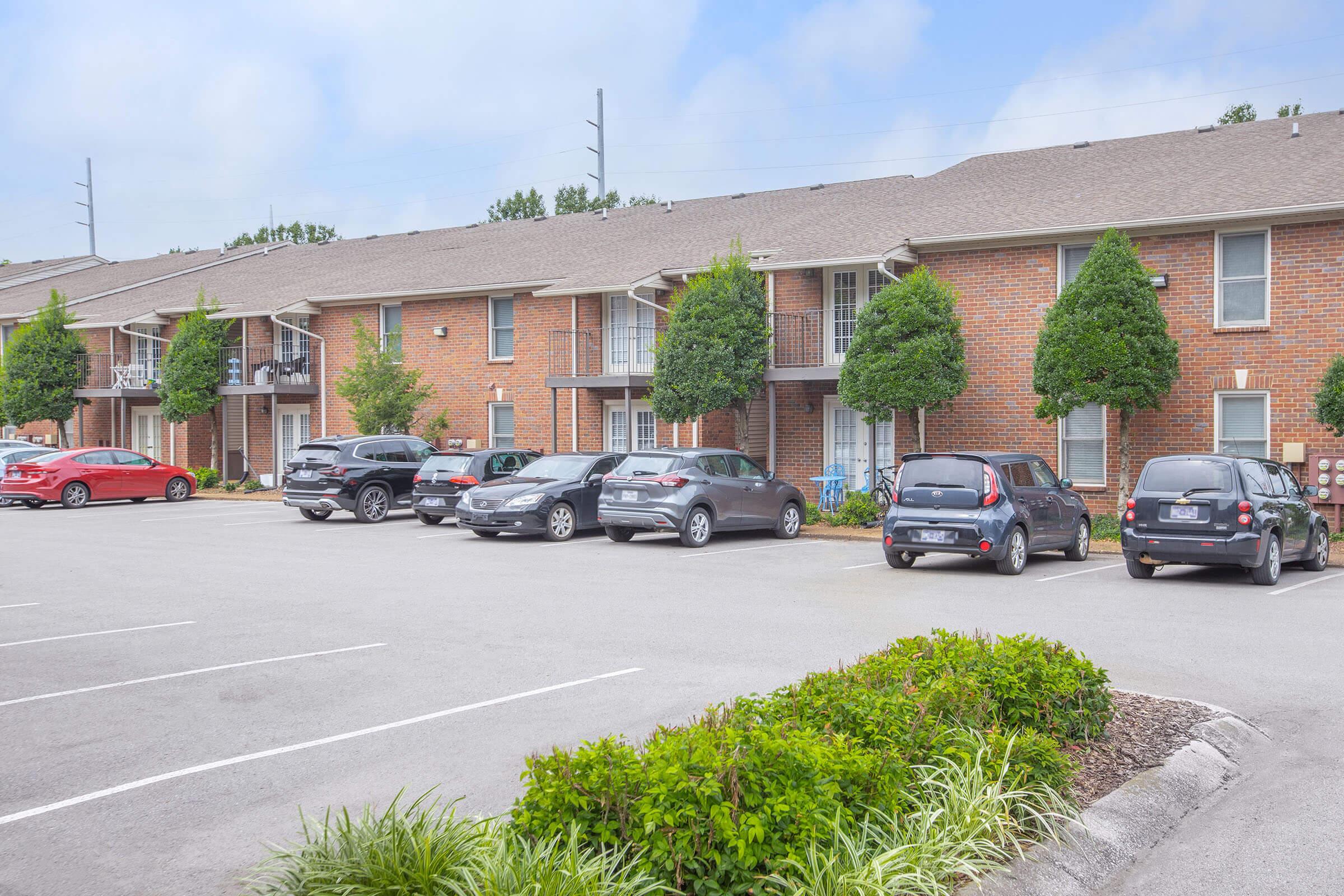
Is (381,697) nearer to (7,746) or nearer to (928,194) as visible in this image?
(7,746)

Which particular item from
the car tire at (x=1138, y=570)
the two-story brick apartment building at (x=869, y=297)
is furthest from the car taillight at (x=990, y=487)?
the two-story brick apartment building at (x=869, y=297)

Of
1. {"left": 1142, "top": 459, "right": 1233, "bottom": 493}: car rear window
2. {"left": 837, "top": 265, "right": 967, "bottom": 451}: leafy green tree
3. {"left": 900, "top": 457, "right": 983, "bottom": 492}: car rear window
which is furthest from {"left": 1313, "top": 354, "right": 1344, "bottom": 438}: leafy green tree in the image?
{"left": 900, "top": 457, "right": 983, "bottom": 492}: car rear window

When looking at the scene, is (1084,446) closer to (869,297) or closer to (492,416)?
(869,297)

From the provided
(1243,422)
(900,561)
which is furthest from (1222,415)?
(900,561)

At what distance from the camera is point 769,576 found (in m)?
14.6

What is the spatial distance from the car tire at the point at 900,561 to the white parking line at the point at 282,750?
766 centimetres

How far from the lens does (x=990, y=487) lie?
1487 cm

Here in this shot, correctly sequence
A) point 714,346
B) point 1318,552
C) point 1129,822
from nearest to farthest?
1. point 1129,822
2. point 1318,552
3. point 714,346

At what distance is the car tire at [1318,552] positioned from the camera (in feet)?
50.1

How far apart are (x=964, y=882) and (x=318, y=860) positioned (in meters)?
2.30

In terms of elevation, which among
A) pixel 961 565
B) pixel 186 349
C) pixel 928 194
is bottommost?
pixel 961 565

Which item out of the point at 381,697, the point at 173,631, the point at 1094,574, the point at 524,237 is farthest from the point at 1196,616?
the point at 524,237

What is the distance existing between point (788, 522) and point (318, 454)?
9534mm

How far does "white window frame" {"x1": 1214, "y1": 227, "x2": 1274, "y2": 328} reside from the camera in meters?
19.8
